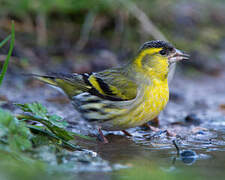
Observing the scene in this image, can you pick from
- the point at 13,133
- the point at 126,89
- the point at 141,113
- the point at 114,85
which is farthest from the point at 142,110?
the point at 13,133

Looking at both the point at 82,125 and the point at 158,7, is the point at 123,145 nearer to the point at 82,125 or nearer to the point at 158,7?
the point at 82,125

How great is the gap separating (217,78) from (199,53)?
26.8 inches

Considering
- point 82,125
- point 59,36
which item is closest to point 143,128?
point 82,125

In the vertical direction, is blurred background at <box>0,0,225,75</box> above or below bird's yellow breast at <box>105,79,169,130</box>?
above

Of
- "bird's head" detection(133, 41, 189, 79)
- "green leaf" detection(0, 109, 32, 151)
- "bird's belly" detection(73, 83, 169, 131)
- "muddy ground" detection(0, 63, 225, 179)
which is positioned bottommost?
"muddy ground" detection(0, 63, 225, 179)

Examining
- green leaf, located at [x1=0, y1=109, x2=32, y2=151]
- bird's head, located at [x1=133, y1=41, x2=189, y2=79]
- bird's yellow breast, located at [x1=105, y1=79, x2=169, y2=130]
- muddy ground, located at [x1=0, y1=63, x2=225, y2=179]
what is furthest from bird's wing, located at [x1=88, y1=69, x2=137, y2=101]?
green leaf, located at [x1=0, y1=109, x2=32, y2=151]

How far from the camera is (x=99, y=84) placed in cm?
432

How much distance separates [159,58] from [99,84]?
70 cm

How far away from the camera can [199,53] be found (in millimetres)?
7840

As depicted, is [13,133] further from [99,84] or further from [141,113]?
[99,84]

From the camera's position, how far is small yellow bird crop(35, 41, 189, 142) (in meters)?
3.98

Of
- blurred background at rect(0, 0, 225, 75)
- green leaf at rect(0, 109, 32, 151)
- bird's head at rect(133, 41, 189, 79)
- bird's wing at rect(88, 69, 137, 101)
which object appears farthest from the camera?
blurred background at rect(0, 0, 225, 75)

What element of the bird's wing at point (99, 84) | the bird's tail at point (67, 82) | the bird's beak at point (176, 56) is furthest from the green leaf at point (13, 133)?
the bird's beak at point (176, 56)

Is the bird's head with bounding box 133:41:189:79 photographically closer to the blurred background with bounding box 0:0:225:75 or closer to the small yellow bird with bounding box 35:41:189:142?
the small yellow bird with bounding box 35:41:189:142
